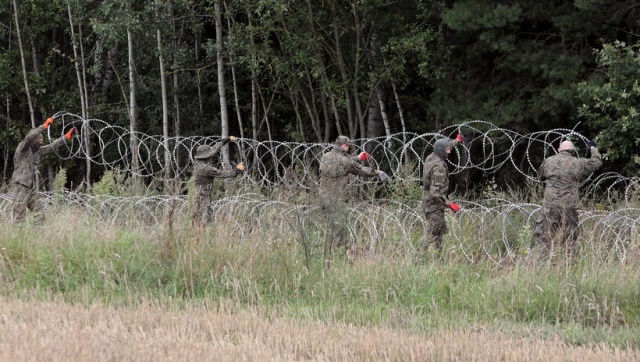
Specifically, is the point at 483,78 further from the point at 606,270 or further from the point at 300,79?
the point at 606,270

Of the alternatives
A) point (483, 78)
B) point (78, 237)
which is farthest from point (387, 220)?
point (483, 78)

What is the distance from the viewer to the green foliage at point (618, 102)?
575 inches

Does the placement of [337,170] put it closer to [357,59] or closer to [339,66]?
[357,59]

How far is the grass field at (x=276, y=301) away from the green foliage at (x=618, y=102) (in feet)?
17.9

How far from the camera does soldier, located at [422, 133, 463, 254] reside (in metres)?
11.6

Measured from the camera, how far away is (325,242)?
32.2 ft

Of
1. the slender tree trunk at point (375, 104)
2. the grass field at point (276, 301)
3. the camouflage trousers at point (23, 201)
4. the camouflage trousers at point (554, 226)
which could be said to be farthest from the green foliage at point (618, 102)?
the camouflage trousers at point (23, 201)

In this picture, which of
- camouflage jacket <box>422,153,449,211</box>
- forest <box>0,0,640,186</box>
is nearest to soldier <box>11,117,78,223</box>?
camouflage jacket <box>422,153,449,211</box>

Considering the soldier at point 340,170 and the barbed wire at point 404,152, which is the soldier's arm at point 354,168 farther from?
the barbed wire at point 404,152

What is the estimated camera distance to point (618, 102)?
14.7m

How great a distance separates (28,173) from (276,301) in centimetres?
656

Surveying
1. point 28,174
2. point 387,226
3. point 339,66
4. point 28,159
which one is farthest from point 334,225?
point 339,66

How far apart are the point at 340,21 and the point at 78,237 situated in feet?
37.1

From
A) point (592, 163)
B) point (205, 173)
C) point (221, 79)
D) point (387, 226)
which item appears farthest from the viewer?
point (221, 79)
